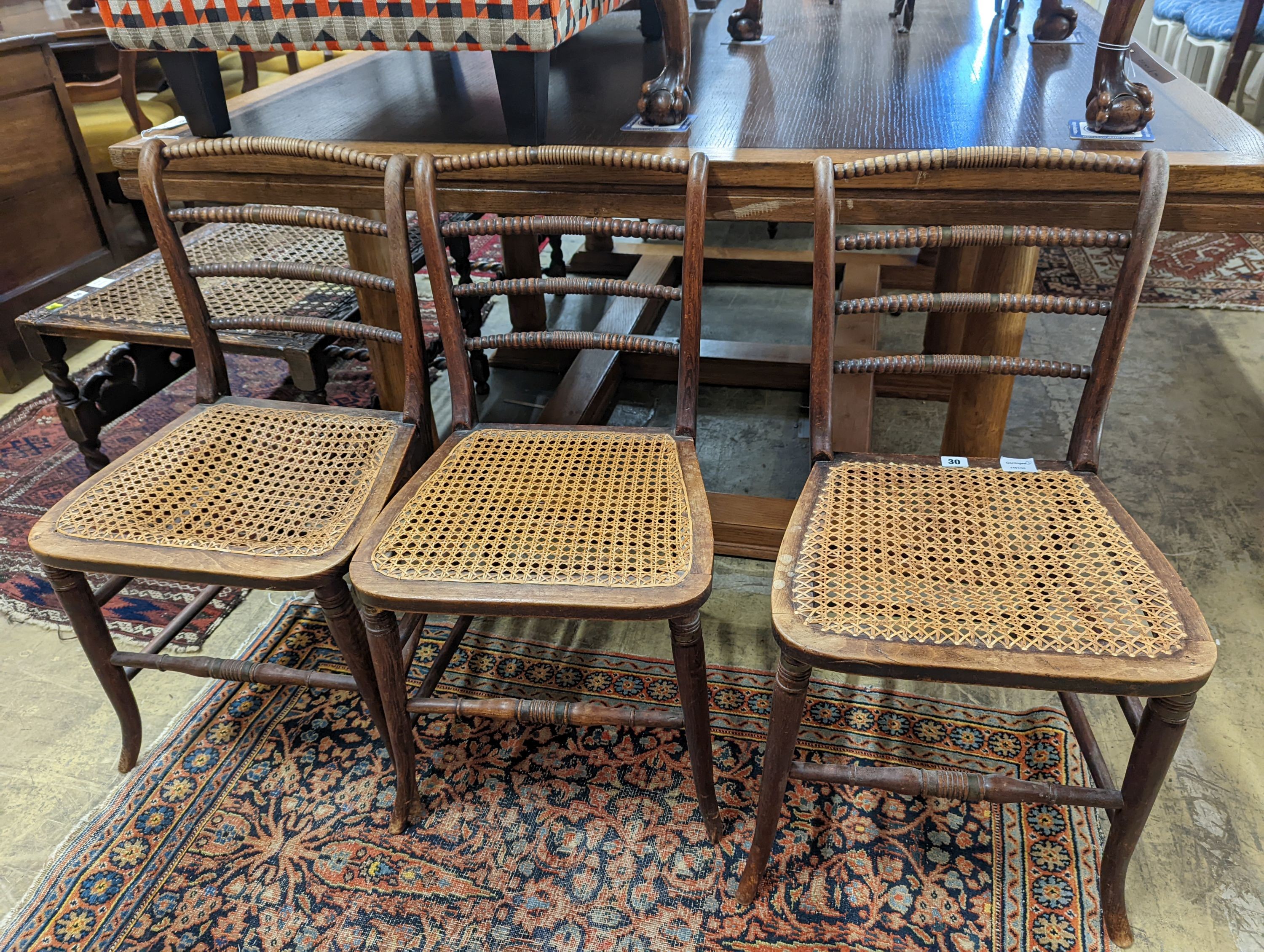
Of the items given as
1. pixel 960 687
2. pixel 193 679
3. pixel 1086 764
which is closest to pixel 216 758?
pixel 193 679

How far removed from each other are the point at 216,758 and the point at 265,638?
0.30m

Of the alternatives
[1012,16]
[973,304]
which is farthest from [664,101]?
[1012,16]

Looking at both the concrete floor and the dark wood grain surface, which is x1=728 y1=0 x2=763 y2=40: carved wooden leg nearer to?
the dark wood grain surface

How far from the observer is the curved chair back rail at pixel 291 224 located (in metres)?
1.31

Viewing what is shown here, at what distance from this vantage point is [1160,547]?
192 cm

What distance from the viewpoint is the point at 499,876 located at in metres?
1.29

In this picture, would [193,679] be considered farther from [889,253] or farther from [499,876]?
[889,253]

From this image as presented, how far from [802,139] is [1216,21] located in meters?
4.01

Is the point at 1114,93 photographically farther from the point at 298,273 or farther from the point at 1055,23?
the point at 298,273

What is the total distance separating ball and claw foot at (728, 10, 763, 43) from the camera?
6.79 ft

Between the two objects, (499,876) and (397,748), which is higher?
(397,748)

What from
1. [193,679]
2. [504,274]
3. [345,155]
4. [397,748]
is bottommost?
[193,679]

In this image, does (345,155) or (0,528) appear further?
(0,528)

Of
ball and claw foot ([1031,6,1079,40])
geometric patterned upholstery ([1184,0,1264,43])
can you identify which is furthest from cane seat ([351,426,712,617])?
geometric patterned upholstery ([1184,0,1264,43])
